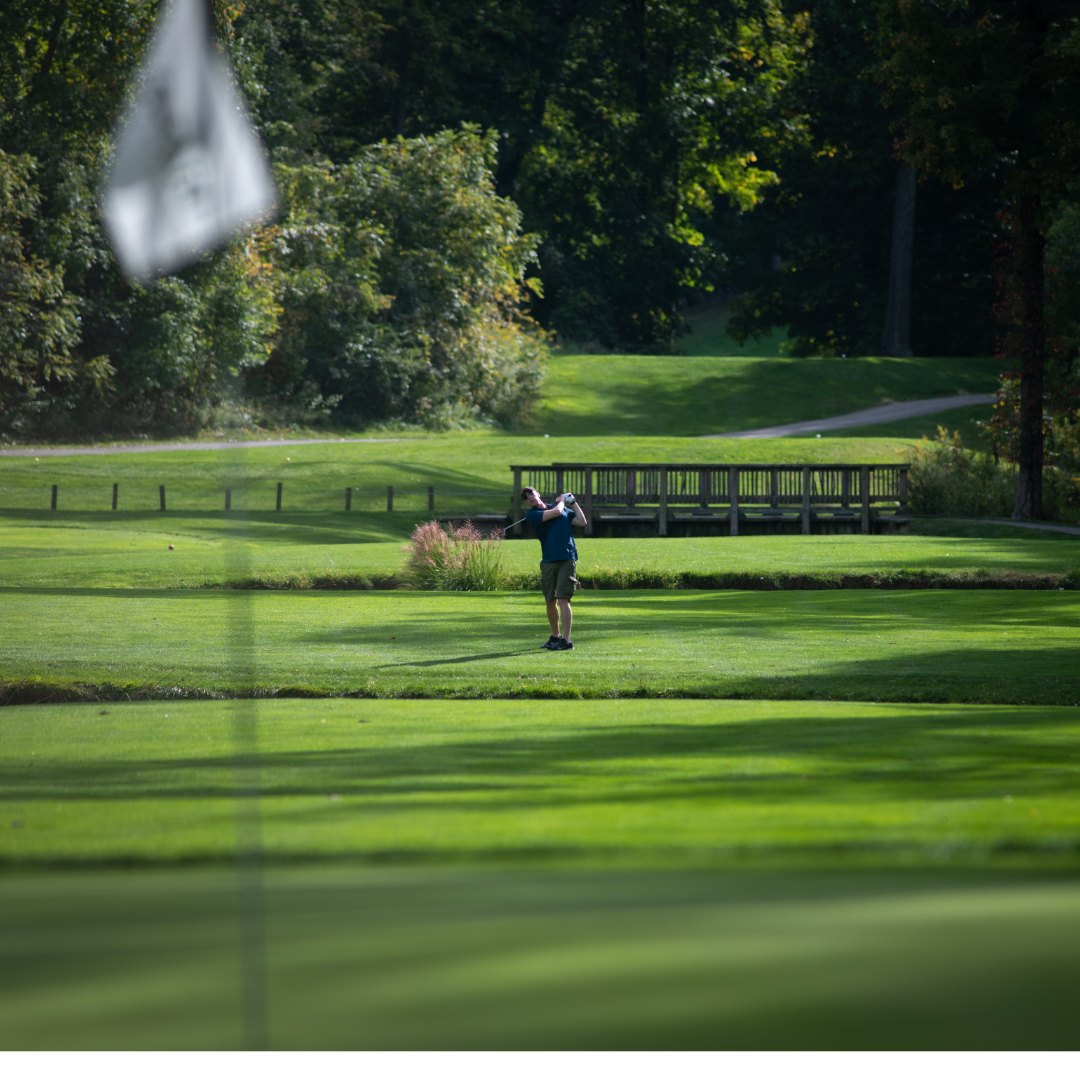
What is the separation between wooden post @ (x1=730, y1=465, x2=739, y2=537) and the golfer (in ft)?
52.3

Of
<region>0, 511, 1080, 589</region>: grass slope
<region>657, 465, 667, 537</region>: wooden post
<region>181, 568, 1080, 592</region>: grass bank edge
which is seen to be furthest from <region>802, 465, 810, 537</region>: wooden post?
<region>181, 568, 1080, 592</region>: grass bank edge

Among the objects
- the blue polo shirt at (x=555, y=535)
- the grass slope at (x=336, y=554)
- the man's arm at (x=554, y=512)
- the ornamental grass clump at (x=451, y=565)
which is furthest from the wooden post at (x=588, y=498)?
the man's arm at (x=554, y=512)

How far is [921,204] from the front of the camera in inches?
2530

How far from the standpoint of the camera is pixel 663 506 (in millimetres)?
30000

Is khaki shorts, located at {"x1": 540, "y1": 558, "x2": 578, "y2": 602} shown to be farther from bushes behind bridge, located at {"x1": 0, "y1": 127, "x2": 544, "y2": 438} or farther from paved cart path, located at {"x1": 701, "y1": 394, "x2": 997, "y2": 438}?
paved cart path, located at {"x1": 701, "y1": 394, "x2": 997, "y2": 438}

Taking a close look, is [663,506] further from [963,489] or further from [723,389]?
[723,389]

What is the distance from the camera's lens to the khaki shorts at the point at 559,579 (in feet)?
47.7

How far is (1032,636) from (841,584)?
6.04 metres

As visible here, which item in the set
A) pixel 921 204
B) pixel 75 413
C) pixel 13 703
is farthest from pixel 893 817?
pixel 921 204

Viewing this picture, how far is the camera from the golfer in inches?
573

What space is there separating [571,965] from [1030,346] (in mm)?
29687

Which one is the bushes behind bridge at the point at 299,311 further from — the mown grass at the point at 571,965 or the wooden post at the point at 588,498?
the mown grass at the point at 571,965

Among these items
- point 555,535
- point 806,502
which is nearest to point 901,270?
point 806,502

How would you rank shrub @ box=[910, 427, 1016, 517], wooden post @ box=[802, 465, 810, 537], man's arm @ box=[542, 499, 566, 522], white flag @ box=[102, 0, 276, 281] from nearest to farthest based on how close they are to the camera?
white flag @ box=[102, 0, 276, 281] → man's arm @ box=[542, 499, 566, 522] → wooden post @ box=[802, 465, 810, 537] → shrub @ box=[910, 427, 1016, 517]
